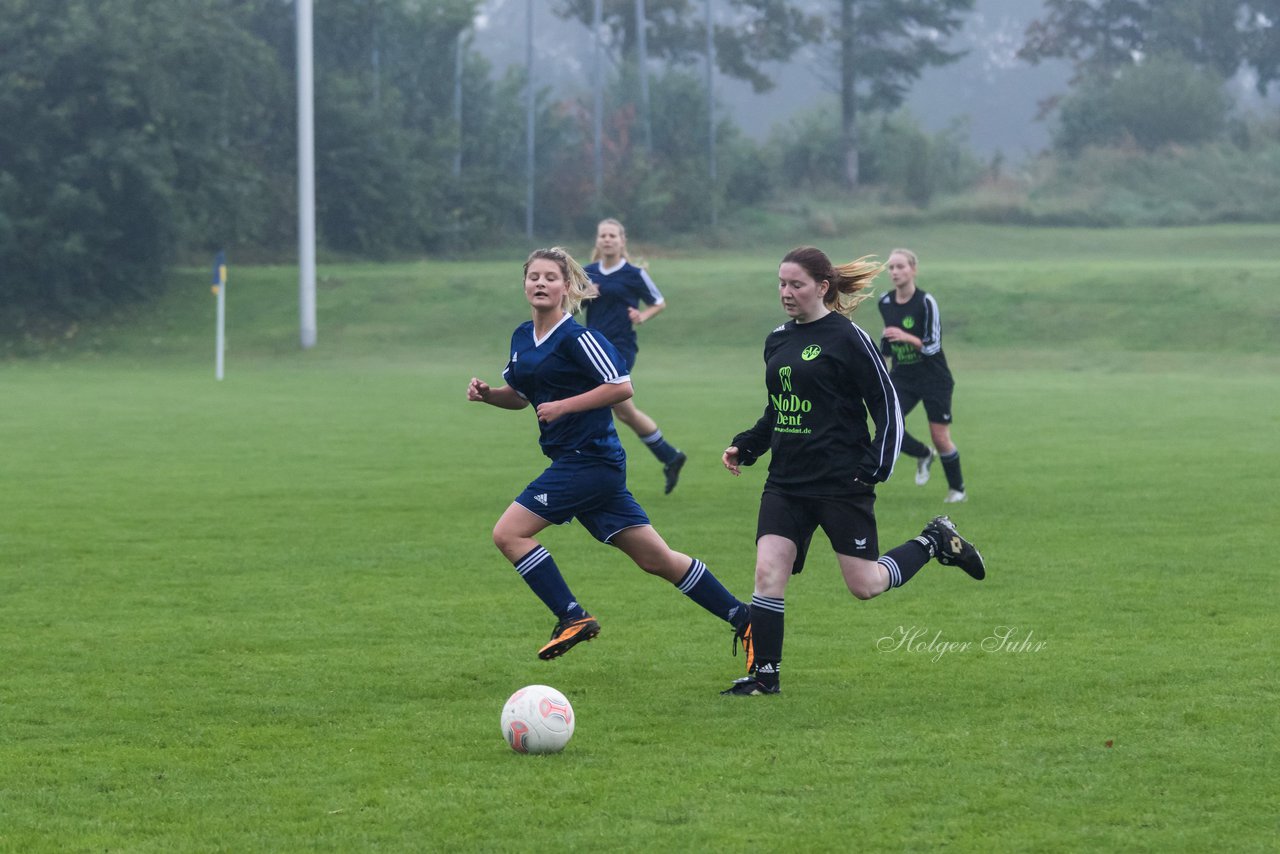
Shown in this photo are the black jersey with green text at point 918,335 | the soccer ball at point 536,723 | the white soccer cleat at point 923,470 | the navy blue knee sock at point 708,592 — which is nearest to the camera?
the soccer ball at point 536,723

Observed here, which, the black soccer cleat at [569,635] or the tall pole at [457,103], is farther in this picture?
the tall pole at [457,103]

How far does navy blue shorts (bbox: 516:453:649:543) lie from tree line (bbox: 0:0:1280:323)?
110 ft

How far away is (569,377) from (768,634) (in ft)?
4.81

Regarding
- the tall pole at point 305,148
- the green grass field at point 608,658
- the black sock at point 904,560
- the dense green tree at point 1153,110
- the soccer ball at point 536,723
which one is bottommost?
the green grass field at point 608,658

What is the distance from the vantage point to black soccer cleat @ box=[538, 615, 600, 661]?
6.84m

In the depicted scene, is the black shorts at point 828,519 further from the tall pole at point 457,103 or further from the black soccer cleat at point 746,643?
the tall pole at point 457,103

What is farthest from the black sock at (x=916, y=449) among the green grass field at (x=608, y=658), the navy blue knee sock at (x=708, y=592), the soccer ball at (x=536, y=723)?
the soccer ball at (x=536, y=723)

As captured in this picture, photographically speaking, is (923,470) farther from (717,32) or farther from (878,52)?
(717,32)

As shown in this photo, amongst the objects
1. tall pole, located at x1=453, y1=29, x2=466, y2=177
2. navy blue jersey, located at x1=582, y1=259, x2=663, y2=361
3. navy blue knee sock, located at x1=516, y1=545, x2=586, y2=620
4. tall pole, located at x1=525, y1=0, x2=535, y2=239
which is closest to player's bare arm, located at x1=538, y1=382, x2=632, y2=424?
navy blue knee sock, located at x1=516, y1=545, x2=586, y2=620

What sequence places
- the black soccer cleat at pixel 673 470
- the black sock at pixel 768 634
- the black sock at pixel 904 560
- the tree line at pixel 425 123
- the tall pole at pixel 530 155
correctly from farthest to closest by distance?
1. the tall pole at pixel 530 155
2. the tree line at pixel 425 123
3. the black soccer cleat at pixel 673 470
4. the black sock at pixel 904 560
5. the black sock at pixel 768 634

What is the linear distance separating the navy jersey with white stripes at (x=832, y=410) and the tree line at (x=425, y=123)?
113 ft

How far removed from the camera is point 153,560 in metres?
10.2

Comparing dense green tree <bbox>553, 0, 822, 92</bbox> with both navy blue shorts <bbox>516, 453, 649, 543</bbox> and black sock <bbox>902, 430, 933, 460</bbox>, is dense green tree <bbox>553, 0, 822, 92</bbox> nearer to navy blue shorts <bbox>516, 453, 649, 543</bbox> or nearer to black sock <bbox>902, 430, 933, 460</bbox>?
black sock <bbox>902, 430, 933, 460</bbox>

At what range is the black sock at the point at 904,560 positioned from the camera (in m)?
7.04
